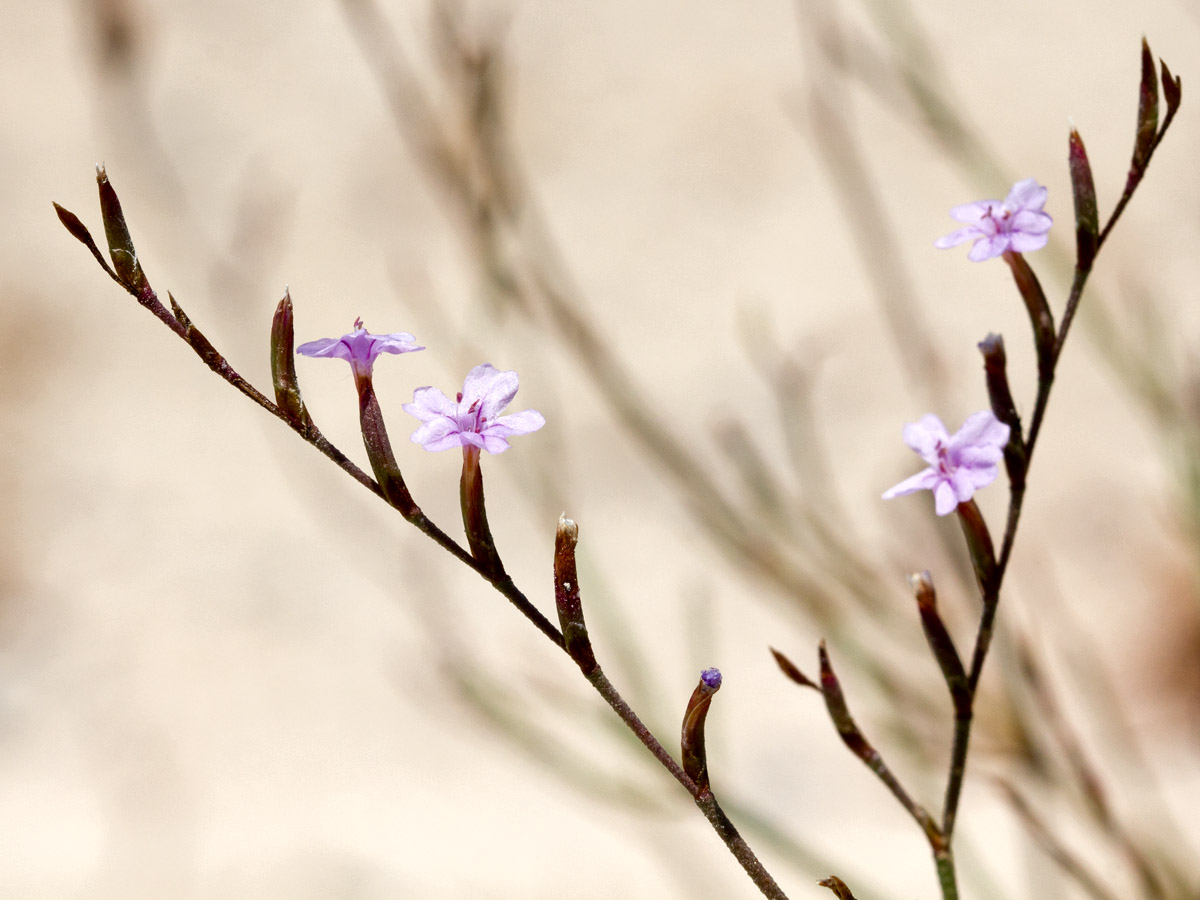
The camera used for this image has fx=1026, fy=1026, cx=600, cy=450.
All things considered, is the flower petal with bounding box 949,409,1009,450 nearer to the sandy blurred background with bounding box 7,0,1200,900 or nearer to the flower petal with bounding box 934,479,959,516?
the flower petal with bounding box 934,479,959,516

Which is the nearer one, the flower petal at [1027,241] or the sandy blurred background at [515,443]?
the flower petal at [1027,241]

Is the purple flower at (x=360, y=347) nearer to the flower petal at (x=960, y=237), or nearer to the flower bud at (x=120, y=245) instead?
the flower bud at (x=120, y=245)

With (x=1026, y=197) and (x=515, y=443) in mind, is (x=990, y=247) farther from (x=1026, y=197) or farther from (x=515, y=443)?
(x=515, y=443)

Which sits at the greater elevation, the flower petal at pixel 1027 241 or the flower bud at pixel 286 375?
the flower petal at pixel 1027 241

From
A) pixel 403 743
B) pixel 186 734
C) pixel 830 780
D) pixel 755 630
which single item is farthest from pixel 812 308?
pixel 186 734

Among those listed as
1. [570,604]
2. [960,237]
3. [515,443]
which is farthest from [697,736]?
[515,443]

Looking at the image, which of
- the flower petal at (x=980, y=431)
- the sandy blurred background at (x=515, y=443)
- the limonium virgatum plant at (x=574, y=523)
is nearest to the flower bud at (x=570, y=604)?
the limonium virgatum plant at (x=574, y=523)

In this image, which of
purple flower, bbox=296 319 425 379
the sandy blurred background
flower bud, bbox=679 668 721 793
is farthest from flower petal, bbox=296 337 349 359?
the sandy blurred background
